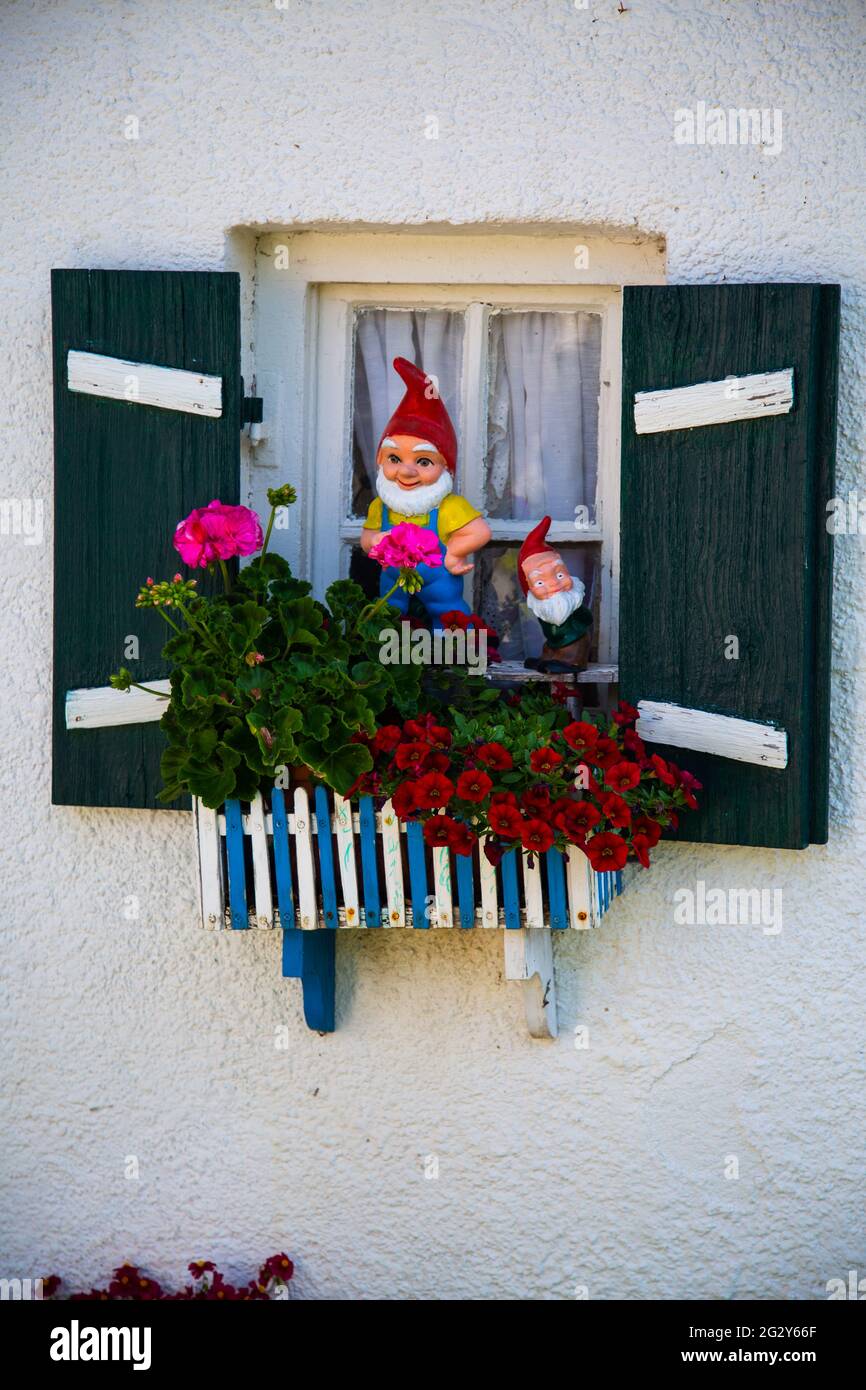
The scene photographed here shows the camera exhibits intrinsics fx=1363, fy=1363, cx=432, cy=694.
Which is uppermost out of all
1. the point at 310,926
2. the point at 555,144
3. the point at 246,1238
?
the point at 555,144

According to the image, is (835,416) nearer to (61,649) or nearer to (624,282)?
(624,282)

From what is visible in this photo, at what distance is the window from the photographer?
312cm

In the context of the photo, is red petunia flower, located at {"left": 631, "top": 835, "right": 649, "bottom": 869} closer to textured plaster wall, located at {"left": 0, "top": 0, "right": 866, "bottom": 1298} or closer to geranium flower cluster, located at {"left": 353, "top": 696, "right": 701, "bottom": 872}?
geranium flower cluster, located at {"left": 353, "top": 696, "right": 701, "bottom": 872}

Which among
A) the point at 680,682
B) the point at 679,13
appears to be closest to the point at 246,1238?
the point at 680,682

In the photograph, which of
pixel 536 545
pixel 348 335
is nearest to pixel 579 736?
pixel 536 545

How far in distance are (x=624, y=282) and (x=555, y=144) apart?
0.32 meters

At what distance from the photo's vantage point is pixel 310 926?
266 cm

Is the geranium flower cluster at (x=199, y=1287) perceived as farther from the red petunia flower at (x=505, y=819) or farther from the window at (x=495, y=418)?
the window at (x=495, y=418)

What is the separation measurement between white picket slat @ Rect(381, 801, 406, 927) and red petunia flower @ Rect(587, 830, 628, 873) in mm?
383

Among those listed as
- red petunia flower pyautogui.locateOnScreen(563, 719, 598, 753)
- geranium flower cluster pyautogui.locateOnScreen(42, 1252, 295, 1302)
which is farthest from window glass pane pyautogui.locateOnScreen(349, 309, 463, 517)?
geranium flower cluster pyautogui.locateOnScreen(42, 1252, 295, 1302)

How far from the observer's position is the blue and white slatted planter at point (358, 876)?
2635 millimetres

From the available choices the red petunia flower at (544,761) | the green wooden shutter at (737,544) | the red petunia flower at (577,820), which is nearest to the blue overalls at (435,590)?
the green wooden shutter at (737,544)

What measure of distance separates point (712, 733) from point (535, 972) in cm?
61

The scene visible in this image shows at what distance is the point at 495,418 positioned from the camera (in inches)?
125
